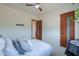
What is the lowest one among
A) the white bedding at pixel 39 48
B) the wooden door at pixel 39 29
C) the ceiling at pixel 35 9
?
the white bedding at pixel 39 48


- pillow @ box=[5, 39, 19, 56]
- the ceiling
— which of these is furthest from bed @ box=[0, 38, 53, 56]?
the ceiling

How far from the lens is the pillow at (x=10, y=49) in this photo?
1829mm

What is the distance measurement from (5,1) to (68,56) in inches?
39.4

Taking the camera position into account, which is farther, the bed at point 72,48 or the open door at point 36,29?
the open door at point 36,29

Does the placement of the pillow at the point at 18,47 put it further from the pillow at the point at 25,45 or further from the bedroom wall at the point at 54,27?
the bedroom wall at the point at 54,27

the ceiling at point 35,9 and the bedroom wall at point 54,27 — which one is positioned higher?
the ceiling at point 35,9

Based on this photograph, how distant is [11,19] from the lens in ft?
6.43

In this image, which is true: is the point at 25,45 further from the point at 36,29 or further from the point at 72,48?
the point at 72,48

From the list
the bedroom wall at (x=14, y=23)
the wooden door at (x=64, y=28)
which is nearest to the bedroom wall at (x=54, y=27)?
the wooden door at (x=64, y=28)

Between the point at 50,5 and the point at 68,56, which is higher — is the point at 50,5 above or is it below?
above

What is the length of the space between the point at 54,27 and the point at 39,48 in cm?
36

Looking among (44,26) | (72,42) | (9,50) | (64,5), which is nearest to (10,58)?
(9,50)

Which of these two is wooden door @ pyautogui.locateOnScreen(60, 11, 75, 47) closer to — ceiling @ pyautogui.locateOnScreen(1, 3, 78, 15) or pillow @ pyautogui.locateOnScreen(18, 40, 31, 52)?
ceiling @ pyautogui.locateOnScreen(1, 3, 78, 15)

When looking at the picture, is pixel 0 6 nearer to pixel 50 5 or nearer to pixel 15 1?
pixel 15 1
